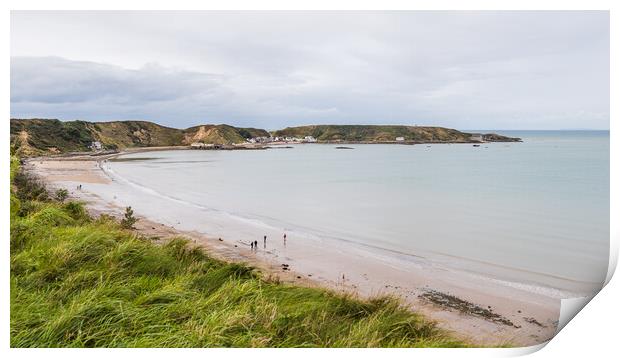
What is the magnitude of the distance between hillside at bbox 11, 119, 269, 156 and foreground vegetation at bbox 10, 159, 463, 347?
2146 centimetres

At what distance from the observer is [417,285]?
5.72m

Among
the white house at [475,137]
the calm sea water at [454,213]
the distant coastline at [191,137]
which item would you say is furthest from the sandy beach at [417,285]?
A: the white house at [475,137]

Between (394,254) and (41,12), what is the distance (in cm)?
627

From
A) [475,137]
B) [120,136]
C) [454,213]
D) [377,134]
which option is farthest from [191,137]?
[454,213]

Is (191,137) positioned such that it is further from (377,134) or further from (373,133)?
(373,133)

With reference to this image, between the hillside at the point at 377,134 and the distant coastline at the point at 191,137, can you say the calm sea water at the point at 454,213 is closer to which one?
the distant coastline at the point at 191,137

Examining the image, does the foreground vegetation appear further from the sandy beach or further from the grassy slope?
the grassy slope

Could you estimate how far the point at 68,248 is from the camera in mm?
3287

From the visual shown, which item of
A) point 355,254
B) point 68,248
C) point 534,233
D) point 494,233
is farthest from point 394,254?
point 68,248

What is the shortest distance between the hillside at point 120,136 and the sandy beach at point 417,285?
18.4 metres

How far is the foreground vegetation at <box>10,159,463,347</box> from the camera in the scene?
241 centimetres

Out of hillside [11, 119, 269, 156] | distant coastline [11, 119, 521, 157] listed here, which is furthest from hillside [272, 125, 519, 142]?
hillside [11, 119, 269, 156]

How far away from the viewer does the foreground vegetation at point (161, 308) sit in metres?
2.41

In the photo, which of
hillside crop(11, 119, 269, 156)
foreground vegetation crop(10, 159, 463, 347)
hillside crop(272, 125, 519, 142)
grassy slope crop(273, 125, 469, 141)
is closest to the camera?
foreground vegetation crop(10, 159, 463, 347)
